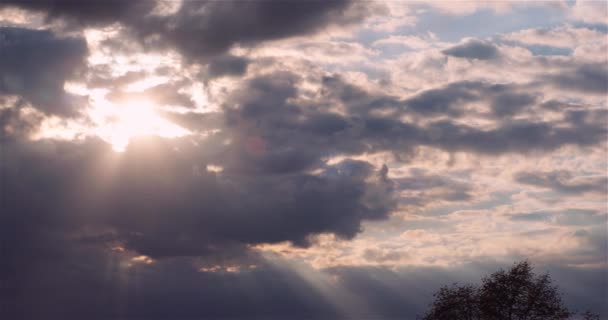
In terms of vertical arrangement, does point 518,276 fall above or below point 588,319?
above

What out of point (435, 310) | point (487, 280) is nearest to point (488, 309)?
point (487, 280)

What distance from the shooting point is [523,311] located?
3381 inches

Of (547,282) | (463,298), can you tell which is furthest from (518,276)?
(463,298)

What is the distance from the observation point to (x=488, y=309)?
288 ft

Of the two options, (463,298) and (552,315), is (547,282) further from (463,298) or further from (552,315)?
(463,298)

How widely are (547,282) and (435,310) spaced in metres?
18.0

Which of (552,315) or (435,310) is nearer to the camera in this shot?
(552,315)

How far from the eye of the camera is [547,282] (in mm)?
86062

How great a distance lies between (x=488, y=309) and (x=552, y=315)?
8.44 metres

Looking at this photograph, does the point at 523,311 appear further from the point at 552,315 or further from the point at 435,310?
the point at 435,310

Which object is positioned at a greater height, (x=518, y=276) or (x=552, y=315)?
(x=518, y=276)

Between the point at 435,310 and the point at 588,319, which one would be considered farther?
the point at 435,310

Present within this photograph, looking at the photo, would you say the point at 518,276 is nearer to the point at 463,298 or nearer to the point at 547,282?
the point at 547,282

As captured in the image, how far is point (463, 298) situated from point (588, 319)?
1766 centimetres
